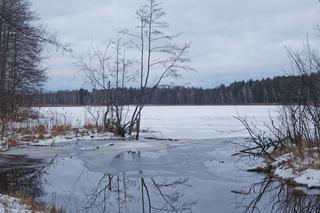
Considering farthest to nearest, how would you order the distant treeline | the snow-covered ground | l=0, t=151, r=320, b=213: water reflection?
the distant treeline → the snow-covered ground → l=0, t=151, r=320, b=213: water reflection

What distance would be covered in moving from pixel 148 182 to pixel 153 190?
3.35ft

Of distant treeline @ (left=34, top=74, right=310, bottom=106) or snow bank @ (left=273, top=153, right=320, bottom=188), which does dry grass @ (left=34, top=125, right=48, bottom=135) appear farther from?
snow bank @ (left=273, top=153, right=320, bottom=188)

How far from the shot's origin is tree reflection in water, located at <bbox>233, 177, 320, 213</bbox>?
985 centimetres

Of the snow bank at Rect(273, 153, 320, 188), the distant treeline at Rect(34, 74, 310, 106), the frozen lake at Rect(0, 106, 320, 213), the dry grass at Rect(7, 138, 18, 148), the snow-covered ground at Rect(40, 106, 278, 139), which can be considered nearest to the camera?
the frozen lake at Rect(0, 106, 320, 213)

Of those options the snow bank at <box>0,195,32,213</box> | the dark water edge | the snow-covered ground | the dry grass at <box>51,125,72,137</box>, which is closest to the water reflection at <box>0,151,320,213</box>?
the dark water edge

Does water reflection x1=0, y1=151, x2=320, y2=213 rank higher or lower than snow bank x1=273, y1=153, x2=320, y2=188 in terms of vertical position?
lower

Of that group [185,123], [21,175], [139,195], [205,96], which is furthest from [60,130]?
[205,96]

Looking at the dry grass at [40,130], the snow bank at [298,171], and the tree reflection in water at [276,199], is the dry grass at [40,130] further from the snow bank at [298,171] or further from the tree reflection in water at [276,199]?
the tree reflection in water at [276,199]

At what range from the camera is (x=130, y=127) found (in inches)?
1100

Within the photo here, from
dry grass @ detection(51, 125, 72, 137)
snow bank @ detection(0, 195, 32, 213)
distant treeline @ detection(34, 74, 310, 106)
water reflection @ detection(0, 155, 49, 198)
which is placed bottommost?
water reflection @ detection(0, 155, 49, 198)

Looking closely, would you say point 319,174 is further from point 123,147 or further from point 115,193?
point 123,147

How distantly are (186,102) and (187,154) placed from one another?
104789 mm

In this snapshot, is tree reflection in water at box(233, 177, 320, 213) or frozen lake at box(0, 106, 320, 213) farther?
frozen lake at box(0, 106, 320, 213)

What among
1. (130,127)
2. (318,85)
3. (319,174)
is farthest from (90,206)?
(130,127)
